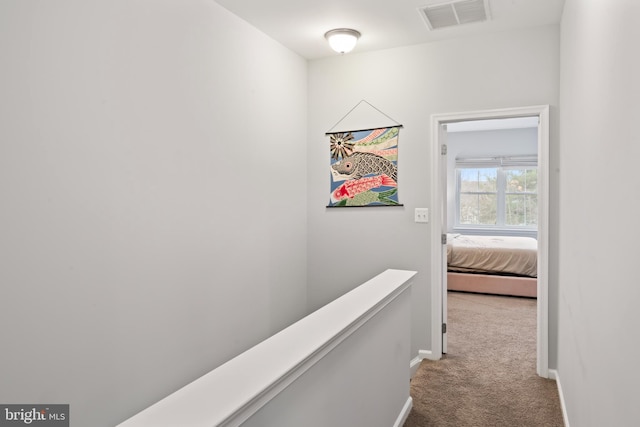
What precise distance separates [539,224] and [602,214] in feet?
5.48

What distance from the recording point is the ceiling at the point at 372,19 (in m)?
2.66

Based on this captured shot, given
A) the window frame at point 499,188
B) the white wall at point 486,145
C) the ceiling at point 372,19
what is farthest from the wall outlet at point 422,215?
the window frame at point 499,188

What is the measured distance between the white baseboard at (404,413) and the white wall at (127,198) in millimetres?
1156

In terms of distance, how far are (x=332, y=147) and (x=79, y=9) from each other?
2201 millimetres

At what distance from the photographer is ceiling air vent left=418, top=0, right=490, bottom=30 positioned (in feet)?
8.77

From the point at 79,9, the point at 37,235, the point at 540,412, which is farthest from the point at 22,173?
the point at 540,412

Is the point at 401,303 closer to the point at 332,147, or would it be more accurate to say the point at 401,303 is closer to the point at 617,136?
the point at 617,136

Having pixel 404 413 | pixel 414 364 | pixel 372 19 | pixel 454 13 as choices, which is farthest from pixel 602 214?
pixel 414 364

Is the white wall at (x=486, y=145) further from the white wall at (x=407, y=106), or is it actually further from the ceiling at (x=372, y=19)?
the ceiling at (x=372, y=19)

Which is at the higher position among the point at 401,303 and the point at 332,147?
the point at 332,147

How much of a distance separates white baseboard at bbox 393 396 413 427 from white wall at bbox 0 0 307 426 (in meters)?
1.16

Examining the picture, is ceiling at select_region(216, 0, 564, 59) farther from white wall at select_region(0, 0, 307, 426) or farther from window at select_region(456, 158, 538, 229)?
window at select_region(456, 158, 538, 229)

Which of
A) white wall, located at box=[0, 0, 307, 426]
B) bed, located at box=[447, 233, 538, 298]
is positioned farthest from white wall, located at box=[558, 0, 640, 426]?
bed, located at box=[447, 233, 538, 298]

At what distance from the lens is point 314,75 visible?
372 cm
